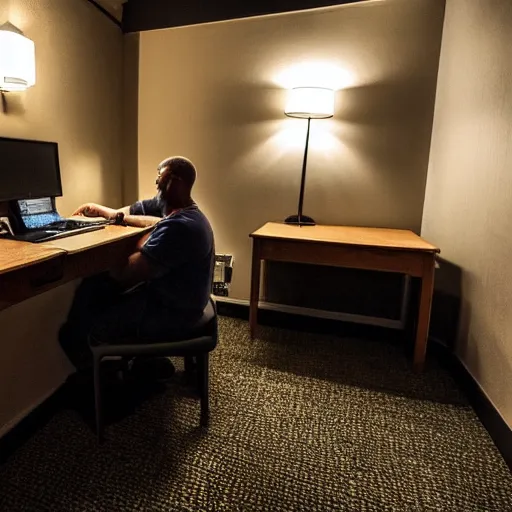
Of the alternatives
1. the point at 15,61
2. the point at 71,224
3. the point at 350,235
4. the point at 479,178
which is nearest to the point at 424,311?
the point at 350,235

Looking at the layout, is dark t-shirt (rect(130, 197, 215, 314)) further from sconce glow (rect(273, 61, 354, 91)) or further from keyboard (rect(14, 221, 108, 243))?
sconce glow (rect(273, 61, 354, 91))

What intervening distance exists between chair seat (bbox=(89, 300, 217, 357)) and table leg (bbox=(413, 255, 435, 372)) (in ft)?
3.77

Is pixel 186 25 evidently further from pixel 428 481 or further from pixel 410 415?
pixel 428 481

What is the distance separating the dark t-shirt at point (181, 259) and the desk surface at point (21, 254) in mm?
317

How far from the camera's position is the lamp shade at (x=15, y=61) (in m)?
1.52

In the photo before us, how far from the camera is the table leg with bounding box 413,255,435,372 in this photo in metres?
1.99

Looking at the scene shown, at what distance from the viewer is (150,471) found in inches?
54.0

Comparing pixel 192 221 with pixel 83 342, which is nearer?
pixel 192 221

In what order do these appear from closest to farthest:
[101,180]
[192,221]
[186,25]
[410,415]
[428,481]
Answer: [428,481] < [192,221] < [410,415] < [101,180] < [186,25]

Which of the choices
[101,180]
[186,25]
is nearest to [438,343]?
[101,180]

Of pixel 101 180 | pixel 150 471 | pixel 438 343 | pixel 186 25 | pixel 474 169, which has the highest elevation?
pixel 186 25

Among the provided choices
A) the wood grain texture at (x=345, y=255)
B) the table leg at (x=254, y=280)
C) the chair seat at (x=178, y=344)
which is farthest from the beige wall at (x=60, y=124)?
the wood grain texture at (x=345, y=255)

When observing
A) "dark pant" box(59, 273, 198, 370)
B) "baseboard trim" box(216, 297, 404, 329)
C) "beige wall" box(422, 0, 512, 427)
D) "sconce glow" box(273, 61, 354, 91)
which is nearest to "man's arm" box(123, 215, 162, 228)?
"dark pant" box(59, 273, 198, 370)

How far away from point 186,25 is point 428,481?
2873 mm
